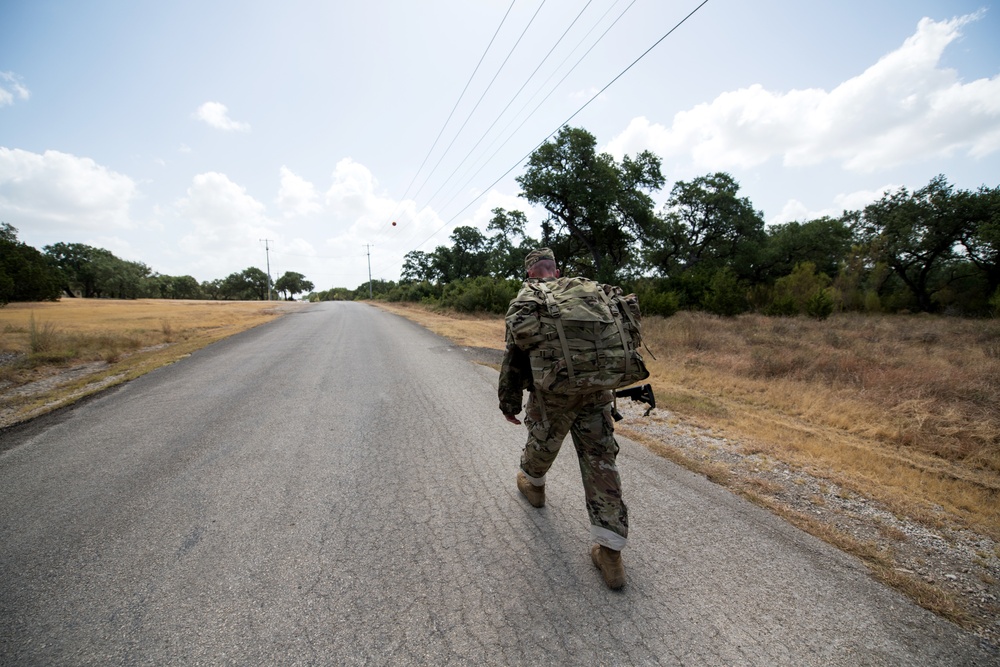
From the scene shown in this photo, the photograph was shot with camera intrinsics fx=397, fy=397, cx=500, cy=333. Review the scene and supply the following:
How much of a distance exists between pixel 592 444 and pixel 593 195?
30.2 m

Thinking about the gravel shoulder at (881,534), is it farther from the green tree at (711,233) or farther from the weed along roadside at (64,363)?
the green tree at (711,233)

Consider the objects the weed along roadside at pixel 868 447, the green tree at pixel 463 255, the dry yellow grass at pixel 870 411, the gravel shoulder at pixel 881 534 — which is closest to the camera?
the gravel shoulder at pixel 881 534

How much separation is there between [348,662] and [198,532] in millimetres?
1678

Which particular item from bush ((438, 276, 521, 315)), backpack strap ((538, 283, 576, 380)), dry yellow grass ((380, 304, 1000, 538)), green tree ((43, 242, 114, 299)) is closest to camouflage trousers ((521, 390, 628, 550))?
backpack strap ((538, 283, 576, 380))

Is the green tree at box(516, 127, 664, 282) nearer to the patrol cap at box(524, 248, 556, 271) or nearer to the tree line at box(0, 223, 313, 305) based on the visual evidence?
the patrol cap at box(524, 248, 556, 271)

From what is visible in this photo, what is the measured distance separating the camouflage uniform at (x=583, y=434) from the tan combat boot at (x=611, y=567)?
5cm

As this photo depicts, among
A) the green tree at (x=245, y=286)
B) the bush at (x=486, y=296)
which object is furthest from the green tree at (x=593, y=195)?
the green tree at (x=245, y=286)

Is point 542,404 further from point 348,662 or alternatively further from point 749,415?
point 749,415

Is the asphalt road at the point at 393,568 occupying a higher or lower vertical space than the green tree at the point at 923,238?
lower

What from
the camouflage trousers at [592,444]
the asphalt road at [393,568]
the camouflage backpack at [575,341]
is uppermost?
the camouflage backpack at [575,341]

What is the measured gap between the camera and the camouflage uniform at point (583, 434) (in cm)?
231

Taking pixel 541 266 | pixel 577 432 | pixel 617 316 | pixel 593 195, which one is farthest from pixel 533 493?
pixel 593 195

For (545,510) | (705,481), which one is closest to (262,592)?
(545,510)

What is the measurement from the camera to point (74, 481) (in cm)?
340
